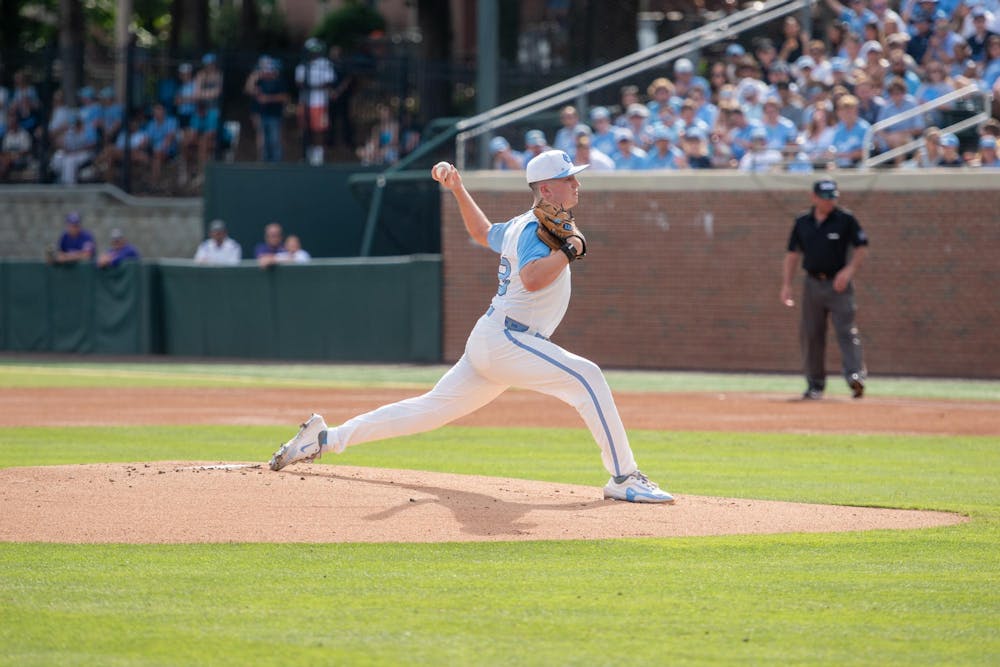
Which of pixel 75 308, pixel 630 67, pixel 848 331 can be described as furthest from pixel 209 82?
pixel 848 331

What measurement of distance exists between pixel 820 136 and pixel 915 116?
1278mm

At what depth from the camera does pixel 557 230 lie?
25.6 feet

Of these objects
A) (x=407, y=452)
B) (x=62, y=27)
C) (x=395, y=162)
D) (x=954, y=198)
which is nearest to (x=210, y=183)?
(x=395, y=162)

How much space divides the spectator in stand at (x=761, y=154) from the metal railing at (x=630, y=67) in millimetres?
3082

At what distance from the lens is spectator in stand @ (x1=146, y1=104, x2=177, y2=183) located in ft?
90.9

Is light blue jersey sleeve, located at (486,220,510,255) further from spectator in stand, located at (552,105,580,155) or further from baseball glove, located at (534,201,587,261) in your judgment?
spectator in stand, located at (552,105,580,155)

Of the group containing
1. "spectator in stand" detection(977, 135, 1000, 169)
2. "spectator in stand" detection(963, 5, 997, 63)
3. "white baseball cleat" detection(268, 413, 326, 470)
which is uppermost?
"spectator in stand" detection(963, 5, 997, 63)

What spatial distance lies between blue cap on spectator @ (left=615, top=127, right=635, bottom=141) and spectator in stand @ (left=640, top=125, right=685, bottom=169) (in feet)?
1.23

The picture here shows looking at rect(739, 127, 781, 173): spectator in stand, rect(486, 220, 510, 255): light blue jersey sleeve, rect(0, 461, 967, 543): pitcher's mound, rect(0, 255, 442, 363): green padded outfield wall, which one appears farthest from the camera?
rect(0, 255, 442, 363): green padded outfield wall

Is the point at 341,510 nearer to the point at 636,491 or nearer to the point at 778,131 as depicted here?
the point at 636,491

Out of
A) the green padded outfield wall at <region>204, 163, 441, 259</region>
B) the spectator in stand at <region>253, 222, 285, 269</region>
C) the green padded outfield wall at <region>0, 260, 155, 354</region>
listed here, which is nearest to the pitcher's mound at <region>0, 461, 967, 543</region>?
the spectator in stand at <region>253, 222, 285, 269</region>

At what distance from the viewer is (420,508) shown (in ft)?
26.6

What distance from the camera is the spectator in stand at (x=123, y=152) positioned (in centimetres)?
2817

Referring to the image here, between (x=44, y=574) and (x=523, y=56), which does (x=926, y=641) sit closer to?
(x=44, y=574)
